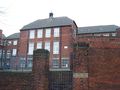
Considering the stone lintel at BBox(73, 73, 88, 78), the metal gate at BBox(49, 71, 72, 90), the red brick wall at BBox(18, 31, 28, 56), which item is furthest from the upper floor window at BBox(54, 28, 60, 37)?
the stone lintel at BBox(73, 73, 88, 78)

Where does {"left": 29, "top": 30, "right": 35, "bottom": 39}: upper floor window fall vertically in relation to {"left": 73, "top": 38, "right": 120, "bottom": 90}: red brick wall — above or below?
above

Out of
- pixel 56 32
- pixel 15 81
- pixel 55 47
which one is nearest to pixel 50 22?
pixel 56 32

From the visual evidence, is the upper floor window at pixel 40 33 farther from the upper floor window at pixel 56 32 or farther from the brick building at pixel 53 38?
the upper floor window at pixel 56 32

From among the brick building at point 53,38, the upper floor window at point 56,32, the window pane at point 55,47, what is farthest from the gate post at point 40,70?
the upper floor window at point 56,32

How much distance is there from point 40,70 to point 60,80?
105 centimetres

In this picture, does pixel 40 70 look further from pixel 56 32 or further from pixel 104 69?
pixel 56 32

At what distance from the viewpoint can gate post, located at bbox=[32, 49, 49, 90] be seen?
32.0 ft

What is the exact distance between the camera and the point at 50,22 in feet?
135

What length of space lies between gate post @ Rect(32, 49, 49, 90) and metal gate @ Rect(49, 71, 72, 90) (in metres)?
0.28

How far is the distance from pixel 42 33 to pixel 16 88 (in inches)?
1208

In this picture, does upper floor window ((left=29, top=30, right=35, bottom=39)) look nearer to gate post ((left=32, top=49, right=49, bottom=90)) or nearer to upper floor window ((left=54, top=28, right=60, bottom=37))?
upper floor window ((left=54, top=28, right=60, bottom=37))

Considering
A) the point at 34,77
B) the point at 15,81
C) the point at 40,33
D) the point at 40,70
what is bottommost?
the point at 15,81

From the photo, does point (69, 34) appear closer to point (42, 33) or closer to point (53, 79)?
point (42, 33)

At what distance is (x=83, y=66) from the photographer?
386 inches
